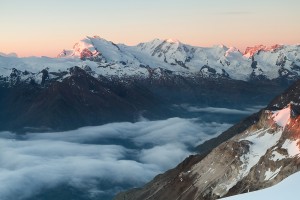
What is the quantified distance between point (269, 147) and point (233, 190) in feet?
80.2

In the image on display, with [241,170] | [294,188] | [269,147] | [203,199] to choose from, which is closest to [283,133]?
[269,147]

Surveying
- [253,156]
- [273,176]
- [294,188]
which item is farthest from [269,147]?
[294,188]

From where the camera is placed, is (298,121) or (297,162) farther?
(298,121)

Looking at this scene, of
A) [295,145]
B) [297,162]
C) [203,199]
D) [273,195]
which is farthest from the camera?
[203,199]

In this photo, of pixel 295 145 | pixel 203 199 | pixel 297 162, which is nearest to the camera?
pixel 297 162

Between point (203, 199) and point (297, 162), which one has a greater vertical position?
Result: point (297, 162)

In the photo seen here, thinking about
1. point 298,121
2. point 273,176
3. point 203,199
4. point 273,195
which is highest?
point 273,195

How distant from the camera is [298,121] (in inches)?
7569

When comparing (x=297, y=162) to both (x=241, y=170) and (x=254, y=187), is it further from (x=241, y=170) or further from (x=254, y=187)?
(x=241, y=170)

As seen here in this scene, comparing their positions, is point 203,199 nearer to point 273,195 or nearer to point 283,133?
point 283,133

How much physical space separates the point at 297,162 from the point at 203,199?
43442mm

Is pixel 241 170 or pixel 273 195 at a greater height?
pixel 273 195

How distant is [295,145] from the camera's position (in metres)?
183

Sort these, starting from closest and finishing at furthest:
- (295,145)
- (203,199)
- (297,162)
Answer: (297,162) < (295,145) < (203,199)
